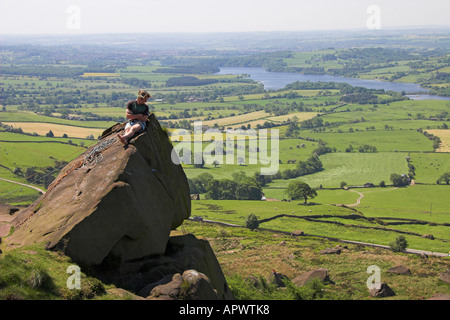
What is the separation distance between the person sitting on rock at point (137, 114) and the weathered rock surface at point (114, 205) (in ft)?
1.25

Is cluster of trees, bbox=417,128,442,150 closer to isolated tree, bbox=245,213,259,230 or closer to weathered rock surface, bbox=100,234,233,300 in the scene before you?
isolated tree, bbox=245,213,259,230

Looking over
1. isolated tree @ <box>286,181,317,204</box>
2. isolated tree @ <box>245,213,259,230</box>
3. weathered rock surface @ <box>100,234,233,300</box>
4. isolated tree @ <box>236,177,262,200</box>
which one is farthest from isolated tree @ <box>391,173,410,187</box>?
weathered rock surface @ <box>100,234,233,300</box>

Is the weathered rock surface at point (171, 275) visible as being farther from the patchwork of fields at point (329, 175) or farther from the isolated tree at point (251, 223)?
the isolated tree at point (251, 223)

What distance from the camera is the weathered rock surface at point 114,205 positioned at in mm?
19516

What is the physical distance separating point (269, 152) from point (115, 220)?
156 meters

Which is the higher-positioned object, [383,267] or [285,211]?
[383,267]

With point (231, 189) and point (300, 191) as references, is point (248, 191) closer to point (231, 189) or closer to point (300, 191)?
point (231, 189)

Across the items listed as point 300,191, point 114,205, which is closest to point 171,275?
point 114,205

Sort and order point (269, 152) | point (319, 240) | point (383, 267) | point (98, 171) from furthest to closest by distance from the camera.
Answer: point (269, 152)
point (319, 240)
point (383, 267)
point (98, 171)

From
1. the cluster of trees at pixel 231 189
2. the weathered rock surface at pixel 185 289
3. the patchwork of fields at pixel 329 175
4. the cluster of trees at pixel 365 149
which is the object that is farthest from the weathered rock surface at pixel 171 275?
the cluster of trees at pixel 365 149

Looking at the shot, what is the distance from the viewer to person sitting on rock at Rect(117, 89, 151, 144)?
22.6 meters
